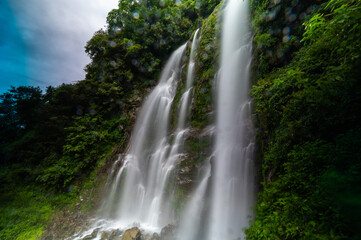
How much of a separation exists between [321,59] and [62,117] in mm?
13395

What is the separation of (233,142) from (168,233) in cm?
408

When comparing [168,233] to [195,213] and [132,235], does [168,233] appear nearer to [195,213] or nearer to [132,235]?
[195,213]

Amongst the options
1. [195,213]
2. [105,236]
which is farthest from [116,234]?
Result: [195,213]

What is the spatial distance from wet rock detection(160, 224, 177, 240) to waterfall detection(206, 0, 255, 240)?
1.28m

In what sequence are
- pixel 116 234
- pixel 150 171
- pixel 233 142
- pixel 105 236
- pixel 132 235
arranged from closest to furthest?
pixel 132 235
pixel 233 142
pixel 105 236
pixel 116 234
pixel 150 171

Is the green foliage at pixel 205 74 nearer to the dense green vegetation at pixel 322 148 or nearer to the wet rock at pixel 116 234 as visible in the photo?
the dense green vegetation at pixel 322 148

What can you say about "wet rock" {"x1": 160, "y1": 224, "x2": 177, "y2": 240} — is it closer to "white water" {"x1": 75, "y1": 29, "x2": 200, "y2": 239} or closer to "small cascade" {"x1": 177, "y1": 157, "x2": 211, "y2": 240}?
"small cascade" {"x1": 177, "y1": 157, "x2": 211, "y2": 240}

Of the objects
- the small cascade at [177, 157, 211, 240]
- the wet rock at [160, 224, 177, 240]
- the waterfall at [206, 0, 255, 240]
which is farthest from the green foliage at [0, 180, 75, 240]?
the waterfall at [206, 0, 255, 240]

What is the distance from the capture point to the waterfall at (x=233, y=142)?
16.3ft

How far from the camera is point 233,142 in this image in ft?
19.4

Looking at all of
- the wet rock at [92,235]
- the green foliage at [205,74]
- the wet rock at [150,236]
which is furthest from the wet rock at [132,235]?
the green foliage at [205,74]

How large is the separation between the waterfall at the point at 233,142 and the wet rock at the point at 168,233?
4.19ft

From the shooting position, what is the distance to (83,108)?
11672 mm

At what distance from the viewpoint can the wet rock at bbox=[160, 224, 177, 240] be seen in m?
5.35
